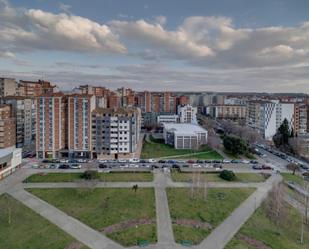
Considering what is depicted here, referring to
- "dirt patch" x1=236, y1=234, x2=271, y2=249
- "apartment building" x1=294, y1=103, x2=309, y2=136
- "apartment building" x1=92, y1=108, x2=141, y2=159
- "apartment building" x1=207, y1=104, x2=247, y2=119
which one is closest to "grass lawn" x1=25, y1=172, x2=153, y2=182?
"apartment building" x1=92, y1=108, x2=141, y2=159

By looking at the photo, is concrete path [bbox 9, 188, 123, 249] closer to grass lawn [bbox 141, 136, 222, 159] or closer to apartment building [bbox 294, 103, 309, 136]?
grass lawn [bbox 141, 136, 222, 159]

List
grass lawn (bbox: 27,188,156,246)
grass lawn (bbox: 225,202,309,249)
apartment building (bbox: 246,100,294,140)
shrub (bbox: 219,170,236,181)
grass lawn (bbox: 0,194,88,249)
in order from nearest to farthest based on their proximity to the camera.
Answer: grass lawn (bbox: 0,194,88,249), grass lawn (bbox: 225,202,309,249), grass lawn (bbox: 27,188,156,246), shrub (bbox: 219,170,236,181), apartment building (bbox: 246,100,294,140)

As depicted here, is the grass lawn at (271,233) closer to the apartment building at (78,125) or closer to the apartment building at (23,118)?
the apartment building at (78,125)

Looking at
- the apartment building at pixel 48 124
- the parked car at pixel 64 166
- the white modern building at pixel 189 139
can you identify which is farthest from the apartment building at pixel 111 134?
the white modern building at pixel 189 139

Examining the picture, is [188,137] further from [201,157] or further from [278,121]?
A: [278,121]

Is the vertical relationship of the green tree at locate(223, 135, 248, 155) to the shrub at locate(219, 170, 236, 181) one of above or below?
above

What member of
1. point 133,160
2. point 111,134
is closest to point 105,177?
point 133,160
